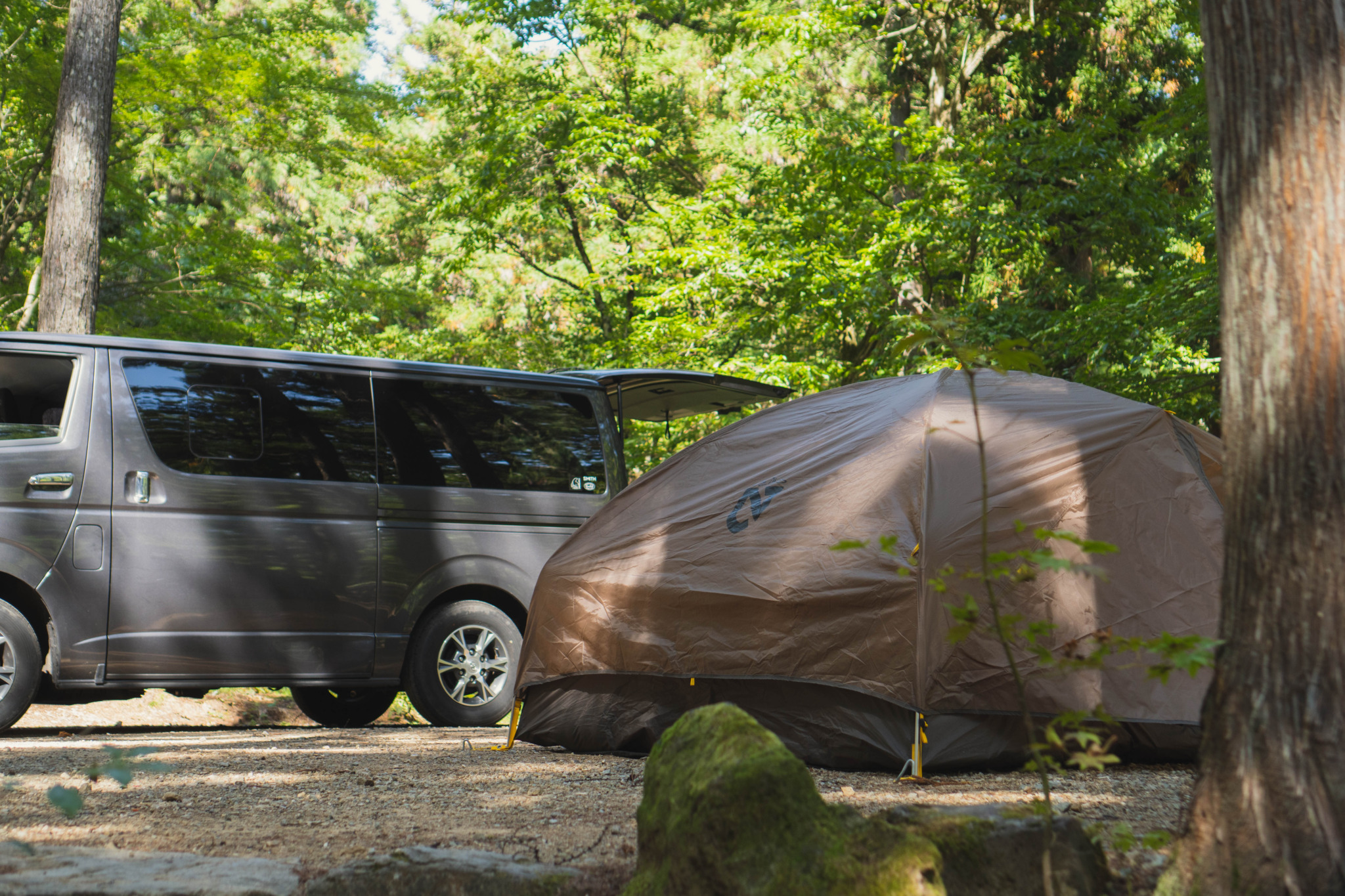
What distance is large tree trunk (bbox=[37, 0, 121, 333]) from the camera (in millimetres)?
9094

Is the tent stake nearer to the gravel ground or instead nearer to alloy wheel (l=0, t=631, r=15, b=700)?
the gravel ground

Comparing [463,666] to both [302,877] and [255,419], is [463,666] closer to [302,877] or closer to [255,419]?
[255,419]

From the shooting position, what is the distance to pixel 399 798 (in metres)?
4.14

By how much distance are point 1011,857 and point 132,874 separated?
6.93ft

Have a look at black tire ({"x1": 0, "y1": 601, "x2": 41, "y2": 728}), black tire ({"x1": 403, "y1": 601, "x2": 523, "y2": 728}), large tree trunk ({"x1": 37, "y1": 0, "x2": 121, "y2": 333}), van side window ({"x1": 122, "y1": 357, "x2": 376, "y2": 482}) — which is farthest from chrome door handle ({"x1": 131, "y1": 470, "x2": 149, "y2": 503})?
large tree trunk ({"x1": 37, "y1": 0, "x2": 121, "y2": 333})

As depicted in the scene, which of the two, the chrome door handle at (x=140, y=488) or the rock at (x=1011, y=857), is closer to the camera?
the rock at (x=1011, y=857)

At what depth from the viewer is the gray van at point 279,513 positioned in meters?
5.86

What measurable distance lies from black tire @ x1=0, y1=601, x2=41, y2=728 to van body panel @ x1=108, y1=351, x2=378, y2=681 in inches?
14.8

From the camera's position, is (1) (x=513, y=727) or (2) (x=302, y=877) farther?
(1) (x=513, y=727)

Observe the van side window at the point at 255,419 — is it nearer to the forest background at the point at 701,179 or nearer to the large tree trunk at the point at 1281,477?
the forest background at the point at 701,179

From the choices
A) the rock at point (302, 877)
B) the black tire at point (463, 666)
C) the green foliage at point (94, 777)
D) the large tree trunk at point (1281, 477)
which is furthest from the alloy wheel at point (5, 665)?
the large tree trunk at point (1281, 477)

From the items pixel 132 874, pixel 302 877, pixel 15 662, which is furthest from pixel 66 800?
pixel 15 662

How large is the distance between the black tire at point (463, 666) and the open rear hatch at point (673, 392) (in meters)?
1.74

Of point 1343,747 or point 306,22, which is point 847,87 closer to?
point 306,22
